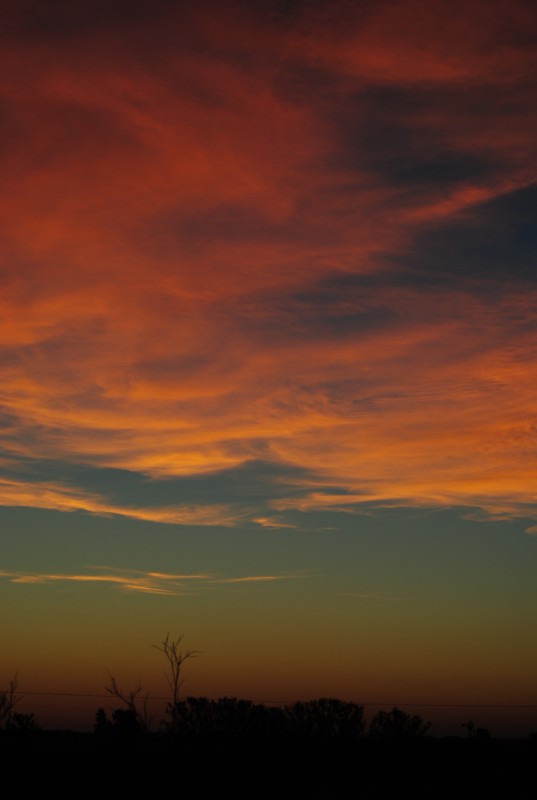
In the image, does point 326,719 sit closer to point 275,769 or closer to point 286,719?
point 286,719

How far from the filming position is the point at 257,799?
132 ft

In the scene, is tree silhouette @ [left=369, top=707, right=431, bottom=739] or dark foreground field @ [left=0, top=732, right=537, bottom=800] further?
tree silhouette @ [left=369, top=707, right=431, bottom=739]

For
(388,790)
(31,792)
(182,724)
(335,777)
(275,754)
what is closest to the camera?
(31,792)

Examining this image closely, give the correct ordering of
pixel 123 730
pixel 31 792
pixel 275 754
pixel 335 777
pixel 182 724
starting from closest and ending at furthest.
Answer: pixel 31 792
pixel 335 777
pixel 275 754
pixel 123 730
pixel 182 724

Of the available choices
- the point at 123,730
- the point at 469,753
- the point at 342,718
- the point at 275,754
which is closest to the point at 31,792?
the point at 275,754

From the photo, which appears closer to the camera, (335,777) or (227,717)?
(335,777)

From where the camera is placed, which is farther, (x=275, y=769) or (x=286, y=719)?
(x=286, y=719)

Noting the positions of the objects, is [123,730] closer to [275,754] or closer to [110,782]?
[275,754]

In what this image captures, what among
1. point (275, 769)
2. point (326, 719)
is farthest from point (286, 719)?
point (275, 769)

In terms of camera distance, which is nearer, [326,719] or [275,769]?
[275,769]

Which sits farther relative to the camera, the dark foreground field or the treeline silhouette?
the treeline silhouette

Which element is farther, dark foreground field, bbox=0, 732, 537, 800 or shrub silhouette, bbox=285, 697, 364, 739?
shrub silhouette, bbox=285, 697, 364, 739

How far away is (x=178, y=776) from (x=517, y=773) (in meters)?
16.7

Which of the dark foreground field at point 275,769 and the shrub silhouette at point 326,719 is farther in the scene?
the shrub silhouette at point 326,719
